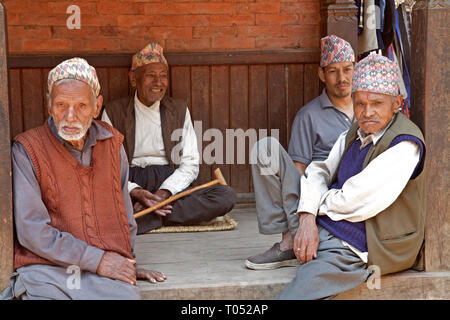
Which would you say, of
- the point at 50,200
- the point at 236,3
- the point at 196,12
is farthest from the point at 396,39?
the point at 50,200

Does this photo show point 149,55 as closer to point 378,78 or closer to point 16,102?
point 16,102

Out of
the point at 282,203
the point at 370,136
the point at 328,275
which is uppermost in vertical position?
the point at 370,136

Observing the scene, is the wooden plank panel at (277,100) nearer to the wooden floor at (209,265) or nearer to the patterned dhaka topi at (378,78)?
the wooden floor at (209,265)

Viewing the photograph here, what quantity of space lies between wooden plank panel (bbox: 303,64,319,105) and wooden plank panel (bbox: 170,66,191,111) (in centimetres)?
103

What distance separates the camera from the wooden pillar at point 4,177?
298cm

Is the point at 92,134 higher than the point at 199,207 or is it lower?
higher

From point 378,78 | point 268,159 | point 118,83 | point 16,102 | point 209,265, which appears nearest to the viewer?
point 378,78

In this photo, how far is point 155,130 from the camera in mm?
4895

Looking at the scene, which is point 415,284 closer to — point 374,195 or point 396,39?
point 374,195

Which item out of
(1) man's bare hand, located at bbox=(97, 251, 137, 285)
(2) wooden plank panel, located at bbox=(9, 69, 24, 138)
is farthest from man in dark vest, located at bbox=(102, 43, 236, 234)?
(1) man's bare hand, located at bbox=(97, 251, 137, 285)

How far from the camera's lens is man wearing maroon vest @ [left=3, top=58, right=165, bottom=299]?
2914mm

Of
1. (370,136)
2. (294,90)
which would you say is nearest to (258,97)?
(294,90)

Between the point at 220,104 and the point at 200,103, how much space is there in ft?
0.57
